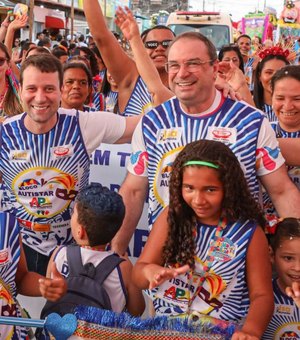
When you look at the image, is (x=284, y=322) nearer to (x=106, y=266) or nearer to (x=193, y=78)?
(x=106, y=266)

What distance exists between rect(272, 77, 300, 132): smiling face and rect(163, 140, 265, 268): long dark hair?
4.07 feet

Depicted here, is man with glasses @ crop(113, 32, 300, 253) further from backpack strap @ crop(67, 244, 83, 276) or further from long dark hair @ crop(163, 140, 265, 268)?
backpack strap @ crop(67, 244, 83, 276)

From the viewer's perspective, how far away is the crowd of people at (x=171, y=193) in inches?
100

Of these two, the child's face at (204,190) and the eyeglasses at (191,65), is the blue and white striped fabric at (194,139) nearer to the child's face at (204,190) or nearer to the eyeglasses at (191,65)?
the eyeglasses at (191,65)

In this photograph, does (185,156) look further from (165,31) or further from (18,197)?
(165,31)

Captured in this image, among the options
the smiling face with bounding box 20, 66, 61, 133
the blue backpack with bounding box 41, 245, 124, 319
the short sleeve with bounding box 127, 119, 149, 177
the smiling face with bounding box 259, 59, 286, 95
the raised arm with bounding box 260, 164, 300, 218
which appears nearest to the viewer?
the blue backpack with bounding box 41, 245, 124, 319

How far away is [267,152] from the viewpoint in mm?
3037

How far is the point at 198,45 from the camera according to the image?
10.2 ft

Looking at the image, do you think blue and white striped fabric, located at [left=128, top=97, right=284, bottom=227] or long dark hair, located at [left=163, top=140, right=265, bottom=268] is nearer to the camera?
long dark hair, located at [left=163, top=140, right=265, bottom=268]

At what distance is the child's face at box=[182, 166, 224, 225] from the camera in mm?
2518

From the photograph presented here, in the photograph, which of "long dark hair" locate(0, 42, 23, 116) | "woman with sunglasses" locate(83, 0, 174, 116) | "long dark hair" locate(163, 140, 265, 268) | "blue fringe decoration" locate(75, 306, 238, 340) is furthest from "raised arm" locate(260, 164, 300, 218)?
"long dark hair" locate(0, 42, 23, 116)

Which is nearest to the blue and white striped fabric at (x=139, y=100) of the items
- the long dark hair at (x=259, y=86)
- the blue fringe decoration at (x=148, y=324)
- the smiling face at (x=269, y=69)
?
the long dark hair at (x=259, y=86)

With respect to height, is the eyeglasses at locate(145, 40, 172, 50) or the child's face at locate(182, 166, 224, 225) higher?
the eyeglasses at locate(145, 40, 172, 50)

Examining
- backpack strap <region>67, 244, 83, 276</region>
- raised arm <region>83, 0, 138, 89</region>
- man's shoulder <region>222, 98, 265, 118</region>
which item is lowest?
backpack strap <region>67, 244, 83, 276</region>
